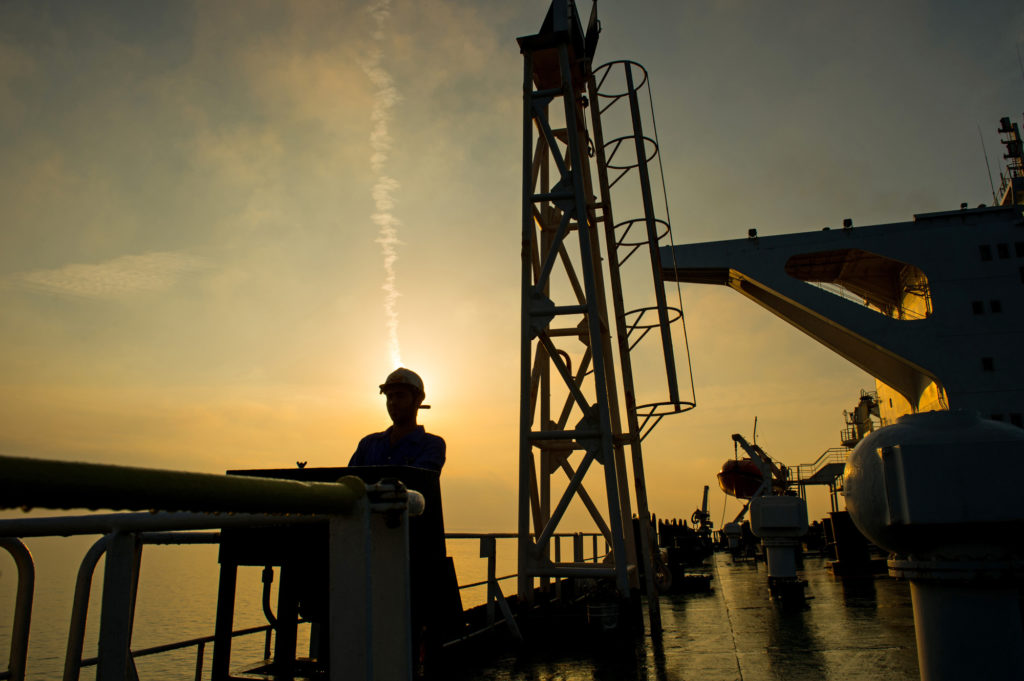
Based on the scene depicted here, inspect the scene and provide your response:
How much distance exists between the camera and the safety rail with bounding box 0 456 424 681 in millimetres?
749

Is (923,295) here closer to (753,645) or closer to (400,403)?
(753,645)

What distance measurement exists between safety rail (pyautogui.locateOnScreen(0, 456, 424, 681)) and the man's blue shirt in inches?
68.4

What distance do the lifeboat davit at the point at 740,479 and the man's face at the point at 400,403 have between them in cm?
4159

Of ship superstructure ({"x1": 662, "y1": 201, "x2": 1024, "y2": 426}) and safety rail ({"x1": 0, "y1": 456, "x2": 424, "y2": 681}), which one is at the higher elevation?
ship superstructure ({"x1": 662, "y1": 201, "x2": 1024, "y2": 426})

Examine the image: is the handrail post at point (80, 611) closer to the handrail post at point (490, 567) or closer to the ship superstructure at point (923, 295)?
the handrail post at point (490, 567)

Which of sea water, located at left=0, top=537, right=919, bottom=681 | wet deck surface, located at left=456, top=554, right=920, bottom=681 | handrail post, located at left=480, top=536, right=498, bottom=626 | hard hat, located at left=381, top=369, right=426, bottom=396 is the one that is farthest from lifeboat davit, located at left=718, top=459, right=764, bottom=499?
hard hat, located at left=381, top=369, right=426, bottom=396

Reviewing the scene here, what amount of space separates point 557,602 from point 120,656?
8.29 meters

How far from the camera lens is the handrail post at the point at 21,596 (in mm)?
2288

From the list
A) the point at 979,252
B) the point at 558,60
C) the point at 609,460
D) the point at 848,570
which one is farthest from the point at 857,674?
the point at 979,252

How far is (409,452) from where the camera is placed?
3895 millimetres

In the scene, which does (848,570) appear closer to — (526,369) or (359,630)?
(526,369)

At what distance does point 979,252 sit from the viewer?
64.0ft

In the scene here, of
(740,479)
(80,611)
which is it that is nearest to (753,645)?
(80,611)

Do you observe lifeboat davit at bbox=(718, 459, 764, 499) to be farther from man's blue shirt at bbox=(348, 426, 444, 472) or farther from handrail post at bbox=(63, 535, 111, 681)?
handrail post at bbox=(63, 535, 111, 681)
